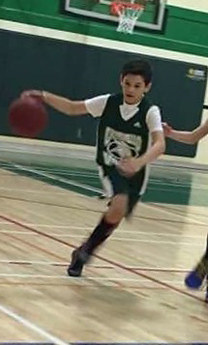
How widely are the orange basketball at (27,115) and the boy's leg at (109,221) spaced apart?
19.5 inches

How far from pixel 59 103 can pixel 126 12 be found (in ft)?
27.6

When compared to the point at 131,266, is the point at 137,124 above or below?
above

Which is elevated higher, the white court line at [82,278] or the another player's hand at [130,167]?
the another player's hand at [130,167]

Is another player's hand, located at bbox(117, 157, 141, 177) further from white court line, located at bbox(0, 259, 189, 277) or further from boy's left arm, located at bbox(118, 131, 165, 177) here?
white court line, located at bbox(0, 259, 189, 277)

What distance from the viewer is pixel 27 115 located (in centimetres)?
457

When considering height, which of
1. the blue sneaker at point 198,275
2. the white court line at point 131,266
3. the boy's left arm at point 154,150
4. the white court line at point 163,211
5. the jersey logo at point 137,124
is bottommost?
the white court line at point 163,211

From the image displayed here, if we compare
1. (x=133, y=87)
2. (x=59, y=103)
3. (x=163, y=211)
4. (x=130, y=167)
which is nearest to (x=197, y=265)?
(x=130, y=167)

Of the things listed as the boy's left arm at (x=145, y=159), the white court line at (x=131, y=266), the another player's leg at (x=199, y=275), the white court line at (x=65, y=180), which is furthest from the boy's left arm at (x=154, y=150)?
the white court line at (x=65, y=180)

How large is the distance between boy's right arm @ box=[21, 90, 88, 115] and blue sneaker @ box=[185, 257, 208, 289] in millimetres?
1087

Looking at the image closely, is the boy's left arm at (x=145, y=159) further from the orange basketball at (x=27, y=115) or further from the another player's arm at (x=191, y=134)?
the orange basketball at (x=27, y=115)

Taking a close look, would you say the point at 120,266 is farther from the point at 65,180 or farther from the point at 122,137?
the point at 65,180

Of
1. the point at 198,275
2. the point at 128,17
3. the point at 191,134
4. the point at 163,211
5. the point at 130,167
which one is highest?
the point at 128,17

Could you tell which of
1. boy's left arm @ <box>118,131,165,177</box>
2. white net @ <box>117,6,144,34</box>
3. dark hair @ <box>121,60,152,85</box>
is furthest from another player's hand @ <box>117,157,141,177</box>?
white net @ <box>117,6,144,34</box>

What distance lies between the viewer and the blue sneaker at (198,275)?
449 centimetres
